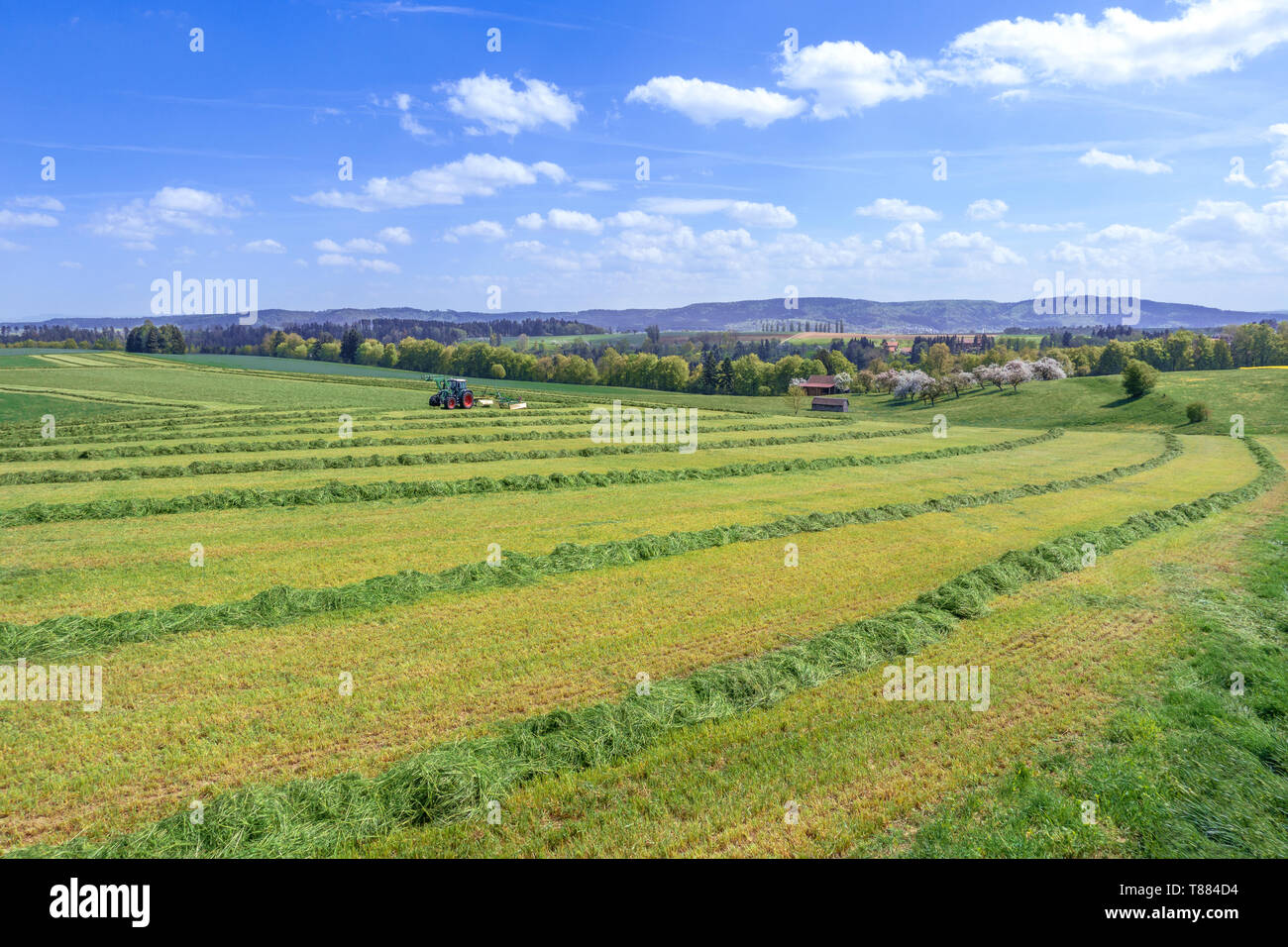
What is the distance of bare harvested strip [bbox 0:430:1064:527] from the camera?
24280 mm

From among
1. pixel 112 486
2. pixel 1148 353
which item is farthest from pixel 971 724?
pixel 1148 353

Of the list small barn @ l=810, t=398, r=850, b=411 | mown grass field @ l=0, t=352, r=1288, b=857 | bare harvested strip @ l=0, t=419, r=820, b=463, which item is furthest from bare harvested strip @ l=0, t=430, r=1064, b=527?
small barn @ l=810, t=398, r=850, b=411

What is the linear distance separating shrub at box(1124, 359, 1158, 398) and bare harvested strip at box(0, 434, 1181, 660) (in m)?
78.0

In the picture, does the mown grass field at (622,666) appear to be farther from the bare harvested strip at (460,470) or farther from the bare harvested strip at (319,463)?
the bare harvested strip at (460,470)

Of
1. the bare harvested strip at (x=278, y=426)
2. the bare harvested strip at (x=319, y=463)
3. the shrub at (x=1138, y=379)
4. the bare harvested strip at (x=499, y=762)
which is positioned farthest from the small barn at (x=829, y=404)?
the bare harvested strip at (x=499, y=762)

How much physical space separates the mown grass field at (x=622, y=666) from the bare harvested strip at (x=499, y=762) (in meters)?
0.05

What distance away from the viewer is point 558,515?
26531 mm

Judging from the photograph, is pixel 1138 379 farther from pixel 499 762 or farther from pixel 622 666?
pixel 499 762

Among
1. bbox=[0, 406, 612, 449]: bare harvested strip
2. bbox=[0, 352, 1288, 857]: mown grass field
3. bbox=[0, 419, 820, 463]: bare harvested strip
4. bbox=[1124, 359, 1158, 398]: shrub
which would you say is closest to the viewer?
bbox=[0, 352, 1288, 857]: mown grass field

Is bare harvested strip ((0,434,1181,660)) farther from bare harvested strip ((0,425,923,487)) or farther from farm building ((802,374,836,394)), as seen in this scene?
farm building ((802,374,836,394))

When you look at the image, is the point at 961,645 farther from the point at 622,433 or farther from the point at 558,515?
the point at 622,433

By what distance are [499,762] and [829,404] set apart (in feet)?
289

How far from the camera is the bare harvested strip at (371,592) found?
13336 mm
